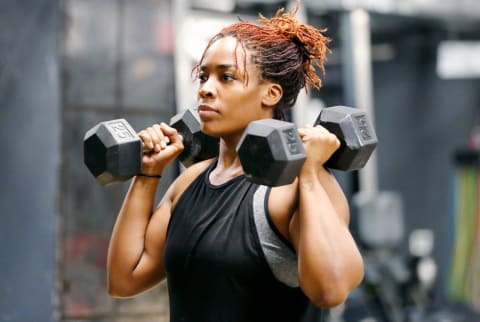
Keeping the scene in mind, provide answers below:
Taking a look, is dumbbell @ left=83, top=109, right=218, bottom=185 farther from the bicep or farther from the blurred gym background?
the blurred gym background

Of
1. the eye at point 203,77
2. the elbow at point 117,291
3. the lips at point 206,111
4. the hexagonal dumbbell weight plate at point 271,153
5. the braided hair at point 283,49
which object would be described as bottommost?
the elbow at point 117,291

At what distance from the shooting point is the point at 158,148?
2.00m

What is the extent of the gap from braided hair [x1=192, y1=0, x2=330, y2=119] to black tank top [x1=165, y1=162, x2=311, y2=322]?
0.76 ft

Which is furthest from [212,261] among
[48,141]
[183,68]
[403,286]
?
[403,286]

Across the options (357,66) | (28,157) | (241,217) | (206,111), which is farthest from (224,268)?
(357,66)

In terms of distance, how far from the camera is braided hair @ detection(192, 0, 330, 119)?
190 cm

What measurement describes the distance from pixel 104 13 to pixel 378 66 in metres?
6.15

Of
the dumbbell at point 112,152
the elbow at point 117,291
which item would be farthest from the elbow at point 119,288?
the dumbbell at point 112,152

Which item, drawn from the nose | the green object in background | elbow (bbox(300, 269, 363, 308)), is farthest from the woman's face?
the green object in background

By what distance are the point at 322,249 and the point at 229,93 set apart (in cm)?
41

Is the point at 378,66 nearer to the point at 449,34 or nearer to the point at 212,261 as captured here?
the point at 449,34

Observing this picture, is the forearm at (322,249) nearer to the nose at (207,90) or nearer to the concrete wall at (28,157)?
the nose at (207,90)

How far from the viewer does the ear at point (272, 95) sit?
1.91 metres

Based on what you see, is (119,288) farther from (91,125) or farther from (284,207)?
(91,125)
